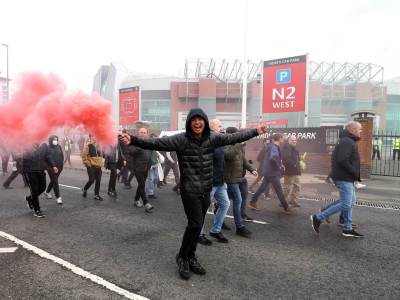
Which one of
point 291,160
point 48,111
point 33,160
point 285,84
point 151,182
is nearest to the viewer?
point 48,111

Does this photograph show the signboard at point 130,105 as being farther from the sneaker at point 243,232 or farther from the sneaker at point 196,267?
the sneaker at point 196,267

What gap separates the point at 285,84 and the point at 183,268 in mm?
Answer: 13872

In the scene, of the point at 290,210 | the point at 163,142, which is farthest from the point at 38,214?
the point at 290,210

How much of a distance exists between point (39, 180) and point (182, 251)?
3.93 m

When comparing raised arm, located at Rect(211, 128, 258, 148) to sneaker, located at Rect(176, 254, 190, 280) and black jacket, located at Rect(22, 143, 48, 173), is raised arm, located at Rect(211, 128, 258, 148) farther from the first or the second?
black jacket, located at Rect(22, 143, 48, 173)

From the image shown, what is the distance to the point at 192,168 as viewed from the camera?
3639 millimetres

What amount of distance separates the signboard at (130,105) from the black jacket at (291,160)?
49.1 feet

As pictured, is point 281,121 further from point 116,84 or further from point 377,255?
point 116,84

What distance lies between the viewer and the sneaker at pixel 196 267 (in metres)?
3.58

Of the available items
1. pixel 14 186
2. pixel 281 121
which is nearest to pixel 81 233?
pixel 14 186

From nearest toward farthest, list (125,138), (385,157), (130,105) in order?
(125,138) < (385,157) < (130,105)

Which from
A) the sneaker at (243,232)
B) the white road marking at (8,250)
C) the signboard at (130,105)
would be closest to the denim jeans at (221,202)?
the sneaker at (243,232)

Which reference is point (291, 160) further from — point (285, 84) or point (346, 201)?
point (285, 84)

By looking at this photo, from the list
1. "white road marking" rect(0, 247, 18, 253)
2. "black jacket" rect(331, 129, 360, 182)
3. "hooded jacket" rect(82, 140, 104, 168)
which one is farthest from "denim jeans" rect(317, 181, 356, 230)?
"hooded jacket" rect(82, 140, 104, 168)
